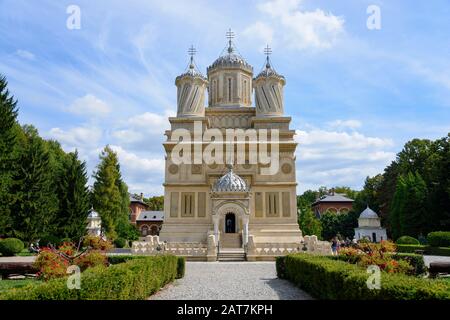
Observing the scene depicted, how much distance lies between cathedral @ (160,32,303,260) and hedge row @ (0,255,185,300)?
17.5 metres

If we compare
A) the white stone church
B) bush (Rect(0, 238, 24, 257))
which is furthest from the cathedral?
bush (Rect(0, 238, 24, 257))

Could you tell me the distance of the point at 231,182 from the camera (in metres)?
30.6

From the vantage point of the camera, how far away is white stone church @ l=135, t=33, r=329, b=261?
1158 inches

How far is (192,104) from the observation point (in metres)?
38.0

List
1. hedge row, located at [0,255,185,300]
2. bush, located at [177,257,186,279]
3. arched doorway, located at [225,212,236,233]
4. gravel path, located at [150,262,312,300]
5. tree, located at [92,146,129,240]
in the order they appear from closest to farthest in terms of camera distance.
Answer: hedge row, located at [0,255,185,300] < gravel path, located at [150,262,312,300] < bush, located at [177,257,186,279] < arched doorway, located at [225,212,236,233] < tree, located at [92,146,129,240]

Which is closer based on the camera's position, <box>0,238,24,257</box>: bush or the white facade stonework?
<box>0,238,24,257</box>: bush

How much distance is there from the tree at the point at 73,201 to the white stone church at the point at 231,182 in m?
7.07

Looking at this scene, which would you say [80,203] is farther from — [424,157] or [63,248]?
[424,157]

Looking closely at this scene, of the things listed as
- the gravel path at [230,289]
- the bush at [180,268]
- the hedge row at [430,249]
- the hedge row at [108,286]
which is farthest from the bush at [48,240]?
the hedge row at [430,249]

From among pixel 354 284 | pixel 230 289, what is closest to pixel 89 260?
pixel 230 289

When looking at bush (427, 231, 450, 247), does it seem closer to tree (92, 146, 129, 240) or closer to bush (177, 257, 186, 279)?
bush (177, 257, 186, 279)
